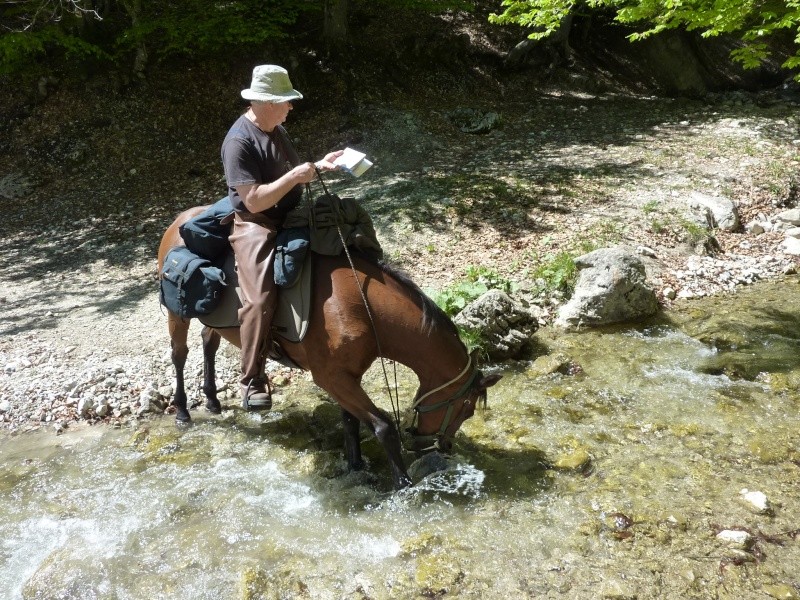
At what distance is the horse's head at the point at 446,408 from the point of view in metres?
4.31

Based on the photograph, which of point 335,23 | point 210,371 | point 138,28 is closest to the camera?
point 210,371

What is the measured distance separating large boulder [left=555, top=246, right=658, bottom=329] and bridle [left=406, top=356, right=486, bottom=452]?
292cm

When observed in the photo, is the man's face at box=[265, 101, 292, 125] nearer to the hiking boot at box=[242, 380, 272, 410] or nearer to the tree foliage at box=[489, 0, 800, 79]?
the hiking boot at box=[242, 380, 272, 410]

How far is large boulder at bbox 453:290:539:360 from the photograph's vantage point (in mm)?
6336

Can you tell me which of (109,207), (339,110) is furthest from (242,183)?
(339,110)

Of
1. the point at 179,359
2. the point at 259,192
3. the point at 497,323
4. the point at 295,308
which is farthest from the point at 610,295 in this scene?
the point at 179,359

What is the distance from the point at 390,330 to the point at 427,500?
1279mm

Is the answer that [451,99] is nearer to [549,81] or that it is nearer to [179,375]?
[549,81]

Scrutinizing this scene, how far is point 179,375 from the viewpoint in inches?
220

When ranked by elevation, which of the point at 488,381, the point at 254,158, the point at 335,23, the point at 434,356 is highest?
the point at 335,23

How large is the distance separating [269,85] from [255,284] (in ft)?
4.42

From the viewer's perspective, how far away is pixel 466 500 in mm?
4375

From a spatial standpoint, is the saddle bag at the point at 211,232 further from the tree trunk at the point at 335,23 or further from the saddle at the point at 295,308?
the tree trunk at the point at 335,23

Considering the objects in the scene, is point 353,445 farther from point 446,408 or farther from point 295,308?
point 295,308
